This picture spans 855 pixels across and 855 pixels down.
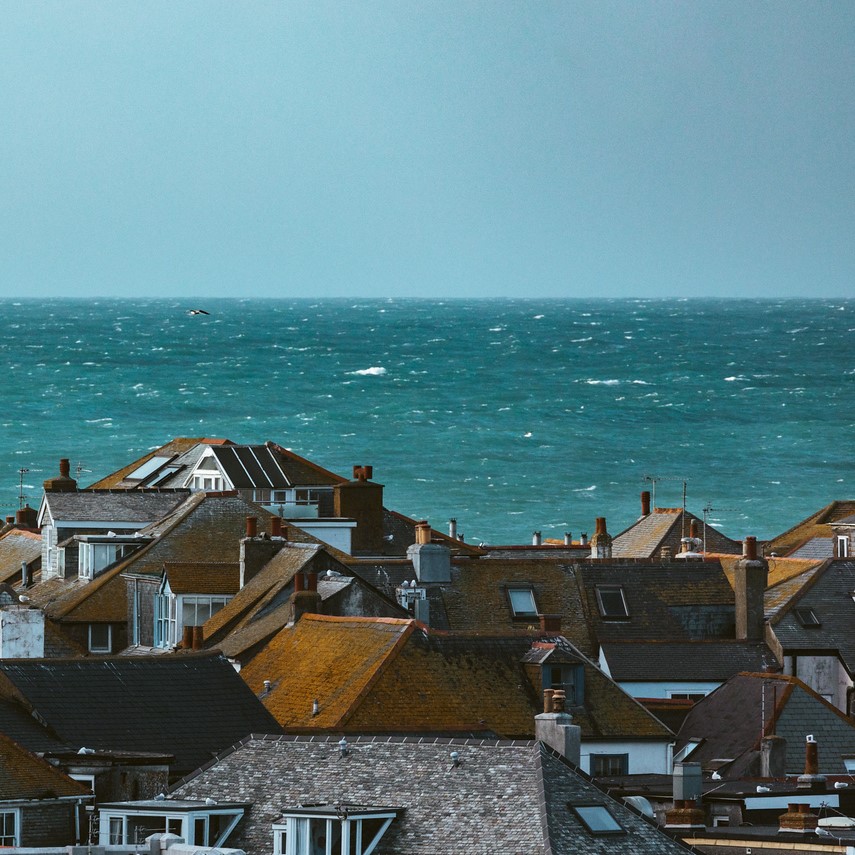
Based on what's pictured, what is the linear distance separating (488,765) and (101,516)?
4452cm

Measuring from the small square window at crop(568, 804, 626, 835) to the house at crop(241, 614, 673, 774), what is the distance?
17.6m

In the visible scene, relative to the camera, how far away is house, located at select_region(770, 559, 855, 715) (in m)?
63.7

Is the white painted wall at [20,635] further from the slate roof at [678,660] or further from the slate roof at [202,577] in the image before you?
the slate roof at [678,660]

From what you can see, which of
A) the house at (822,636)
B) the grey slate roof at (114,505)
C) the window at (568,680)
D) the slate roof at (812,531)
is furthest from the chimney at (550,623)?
the slate roof at (812,531)

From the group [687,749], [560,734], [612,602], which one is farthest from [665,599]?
[560,734]

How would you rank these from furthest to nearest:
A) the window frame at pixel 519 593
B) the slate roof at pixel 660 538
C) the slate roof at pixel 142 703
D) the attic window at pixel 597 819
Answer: the slate roof at pixel 660 538 < the window frame at pixel 519 593 < the slate roof at pixel 142 703 < the attic window at pixel 597 819

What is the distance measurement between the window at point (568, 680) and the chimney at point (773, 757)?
11.3 feet

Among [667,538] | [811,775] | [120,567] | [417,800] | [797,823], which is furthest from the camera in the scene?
[667,538]

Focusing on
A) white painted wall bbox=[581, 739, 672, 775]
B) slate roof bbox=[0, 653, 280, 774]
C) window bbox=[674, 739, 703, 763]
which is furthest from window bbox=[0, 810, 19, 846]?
window bbox=[674, 739, 703, 763]

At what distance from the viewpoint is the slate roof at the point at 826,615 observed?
64250 millimetres

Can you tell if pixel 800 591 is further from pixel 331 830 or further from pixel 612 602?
pixel 331 830

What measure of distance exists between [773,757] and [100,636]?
18210mm

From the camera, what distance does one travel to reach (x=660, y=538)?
86500 mm

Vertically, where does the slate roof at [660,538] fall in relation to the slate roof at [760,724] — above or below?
below
